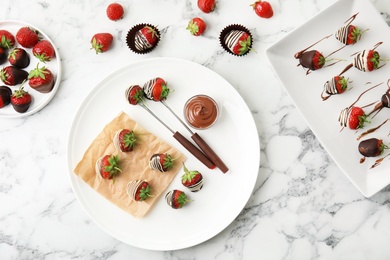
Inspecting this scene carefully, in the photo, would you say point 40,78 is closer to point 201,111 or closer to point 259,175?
point 201,111

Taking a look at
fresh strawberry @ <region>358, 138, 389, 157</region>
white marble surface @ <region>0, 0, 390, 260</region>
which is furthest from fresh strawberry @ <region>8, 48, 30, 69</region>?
fresh strawberry @ <region>358, 138, 389, 157</region>

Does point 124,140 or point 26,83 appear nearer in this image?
point 124,140

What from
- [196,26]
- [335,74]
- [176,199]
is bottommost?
[176,199]

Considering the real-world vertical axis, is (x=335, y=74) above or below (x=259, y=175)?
above

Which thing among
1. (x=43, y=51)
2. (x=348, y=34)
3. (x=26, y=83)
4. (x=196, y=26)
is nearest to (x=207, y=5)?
(x=196, y=26)

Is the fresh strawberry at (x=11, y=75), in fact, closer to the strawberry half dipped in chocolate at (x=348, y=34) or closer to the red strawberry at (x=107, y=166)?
the red strawberry at (x=107, y=166)

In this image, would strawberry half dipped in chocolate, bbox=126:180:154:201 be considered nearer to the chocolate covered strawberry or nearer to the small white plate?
the chocolate covered strawberry

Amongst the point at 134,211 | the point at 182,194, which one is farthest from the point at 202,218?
the point at 134,211
